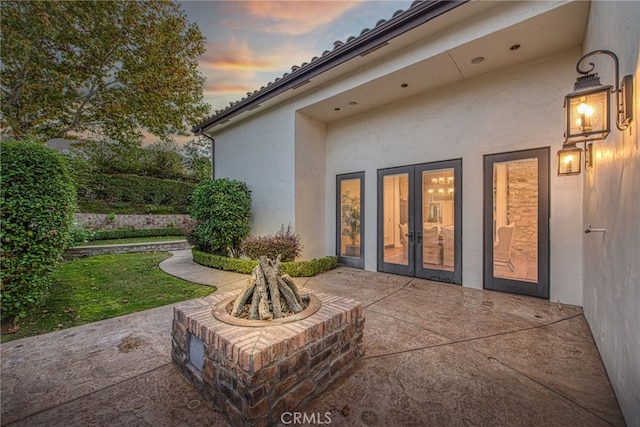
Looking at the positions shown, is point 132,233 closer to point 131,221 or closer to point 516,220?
point 131,221

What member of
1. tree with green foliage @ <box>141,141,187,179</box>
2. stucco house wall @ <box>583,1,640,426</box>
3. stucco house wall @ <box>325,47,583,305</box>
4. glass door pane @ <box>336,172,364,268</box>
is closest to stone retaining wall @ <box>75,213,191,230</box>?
tree with green foliage @ <box>141,141,187,179</box>

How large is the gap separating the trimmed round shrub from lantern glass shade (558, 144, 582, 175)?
7083mm

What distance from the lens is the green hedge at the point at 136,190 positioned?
46.1ft

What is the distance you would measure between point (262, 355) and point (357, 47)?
5.27 m

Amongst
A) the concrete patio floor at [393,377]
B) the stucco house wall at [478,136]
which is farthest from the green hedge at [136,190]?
the concrete patio floor at [393,377]

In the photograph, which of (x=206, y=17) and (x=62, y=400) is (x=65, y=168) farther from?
(x=206, y=17)

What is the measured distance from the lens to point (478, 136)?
198 inches

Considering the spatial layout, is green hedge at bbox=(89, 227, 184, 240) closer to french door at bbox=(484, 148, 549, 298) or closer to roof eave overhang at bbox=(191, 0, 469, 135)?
roof eave overhang at bbox=(191, 0, 469, 135)

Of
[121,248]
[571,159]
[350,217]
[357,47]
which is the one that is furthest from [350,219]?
[121,248]

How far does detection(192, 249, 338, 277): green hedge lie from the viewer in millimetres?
6078

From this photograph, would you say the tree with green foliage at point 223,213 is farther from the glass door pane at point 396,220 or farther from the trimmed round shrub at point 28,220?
the glass door pane at point 396,220

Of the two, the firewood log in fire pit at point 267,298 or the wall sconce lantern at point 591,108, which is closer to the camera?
the wall sconce lantern at point 591,108

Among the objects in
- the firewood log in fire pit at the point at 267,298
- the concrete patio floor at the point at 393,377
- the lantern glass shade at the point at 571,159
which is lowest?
the concrete patio floor at the point at 393,377

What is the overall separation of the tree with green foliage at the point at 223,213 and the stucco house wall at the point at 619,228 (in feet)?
22.5
